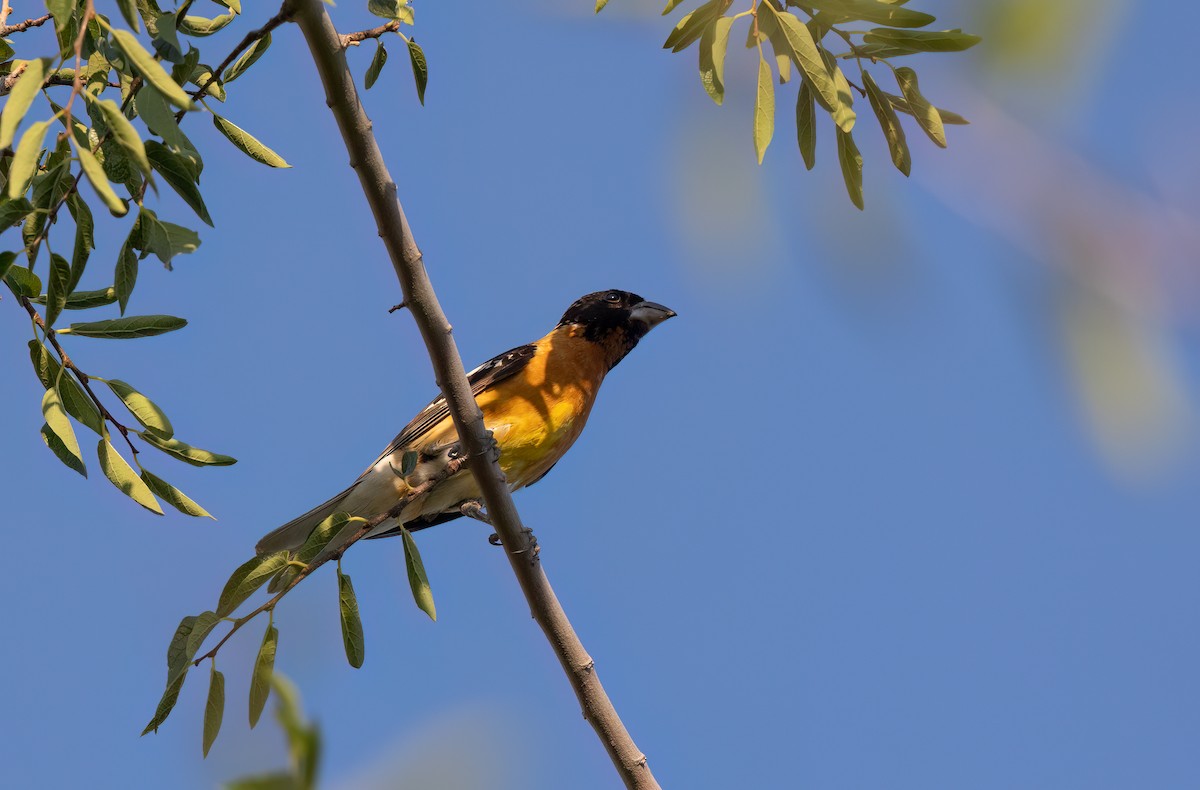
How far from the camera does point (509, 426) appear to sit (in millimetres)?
6656

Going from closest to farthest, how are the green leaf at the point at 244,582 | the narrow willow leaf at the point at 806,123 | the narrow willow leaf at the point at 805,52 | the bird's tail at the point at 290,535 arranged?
the narrow willow leaf at the point at 805,52
the narrow willow leaf at the point at 806,123
the green leaf at the point at 244,582
the bird's tail at the point at 290,535

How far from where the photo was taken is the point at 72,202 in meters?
3.08

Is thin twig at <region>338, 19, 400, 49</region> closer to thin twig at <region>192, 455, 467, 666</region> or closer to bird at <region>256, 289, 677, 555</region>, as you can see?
thin twig at <region>192, 455, 467, 666</region>

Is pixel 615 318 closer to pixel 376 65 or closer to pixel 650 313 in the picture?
pixel 650 313

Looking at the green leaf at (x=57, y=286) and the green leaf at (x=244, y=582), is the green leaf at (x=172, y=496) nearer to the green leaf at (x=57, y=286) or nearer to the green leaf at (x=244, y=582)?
the green leaf at (x=244, y=582)

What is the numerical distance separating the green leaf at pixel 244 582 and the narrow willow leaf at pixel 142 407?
2.60ft

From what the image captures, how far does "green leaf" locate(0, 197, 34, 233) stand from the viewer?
8.66 feet

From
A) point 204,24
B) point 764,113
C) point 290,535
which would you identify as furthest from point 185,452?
point 290,535

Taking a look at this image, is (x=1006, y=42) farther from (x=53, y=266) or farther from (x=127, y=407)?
(x=127, y=407)

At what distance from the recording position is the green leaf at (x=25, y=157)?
206cm

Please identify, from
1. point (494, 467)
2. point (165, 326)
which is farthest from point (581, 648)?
point (165, 326)

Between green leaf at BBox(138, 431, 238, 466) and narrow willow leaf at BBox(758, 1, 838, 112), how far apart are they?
187cm

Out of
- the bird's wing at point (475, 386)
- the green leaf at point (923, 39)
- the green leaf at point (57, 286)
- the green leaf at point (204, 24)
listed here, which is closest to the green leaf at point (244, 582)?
the green leaf at point (57, 286)

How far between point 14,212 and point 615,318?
208 inches
